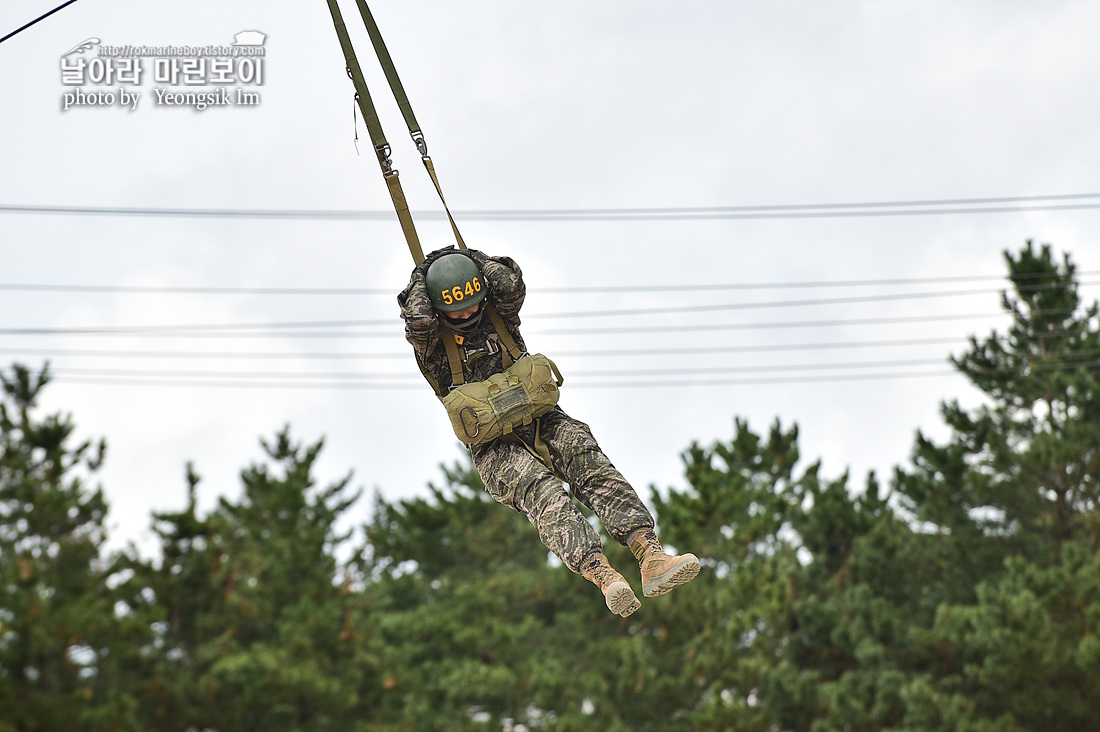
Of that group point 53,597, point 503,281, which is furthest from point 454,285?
point 53,597

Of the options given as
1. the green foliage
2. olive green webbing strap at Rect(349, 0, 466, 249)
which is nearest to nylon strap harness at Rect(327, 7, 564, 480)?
olive green webbing strap at Rect(349, 0, 466, 249)

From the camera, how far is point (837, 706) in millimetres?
26953

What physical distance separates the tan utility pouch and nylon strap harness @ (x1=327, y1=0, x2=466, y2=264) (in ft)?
2.85

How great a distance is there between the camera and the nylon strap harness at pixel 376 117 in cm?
746

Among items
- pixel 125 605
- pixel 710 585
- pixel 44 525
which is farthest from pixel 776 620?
pixel 44 525

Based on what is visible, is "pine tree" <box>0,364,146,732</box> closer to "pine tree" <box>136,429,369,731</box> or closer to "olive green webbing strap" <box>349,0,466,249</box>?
"pine tree" <box>136,429,369,731</box>

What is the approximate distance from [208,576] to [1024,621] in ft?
54.1

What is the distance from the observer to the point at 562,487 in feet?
23.7

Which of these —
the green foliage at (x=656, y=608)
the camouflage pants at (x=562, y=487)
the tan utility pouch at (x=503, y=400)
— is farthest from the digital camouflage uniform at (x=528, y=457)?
the green foliage at (x=656, y=608)

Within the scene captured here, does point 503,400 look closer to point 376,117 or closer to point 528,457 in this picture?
point 528,457

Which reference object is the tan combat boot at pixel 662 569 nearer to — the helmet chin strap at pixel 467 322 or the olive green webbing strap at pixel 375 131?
the helmet chin strap at pixel 467 322

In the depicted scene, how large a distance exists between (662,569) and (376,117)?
310 centimetres

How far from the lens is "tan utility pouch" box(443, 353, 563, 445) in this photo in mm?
7270

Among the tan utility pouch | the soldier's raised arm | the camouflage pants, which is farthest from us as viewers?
the soldier's raised arm
